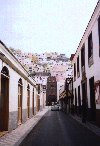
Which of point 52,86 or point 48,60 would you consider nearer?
point 52,86

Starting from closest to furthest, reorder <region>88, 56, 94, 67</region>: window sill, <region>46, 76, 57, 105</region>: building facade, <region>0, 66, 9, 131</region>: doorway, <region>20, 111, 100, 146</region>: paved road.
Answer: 1. <region>20, 111, 100, 146</region>: paved road
2. <region>0, 66, 9, 131</region>: doorway
3. <region>88, 56, 94, 67</region>: window sill
4. <region>46, 76, 57, 105</region>: building facade

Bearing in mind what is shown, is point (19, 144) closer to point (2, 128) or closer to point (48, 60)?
point (2, 128)

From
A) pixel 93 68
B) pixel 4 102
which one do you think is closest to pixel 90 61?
pixel 93 68

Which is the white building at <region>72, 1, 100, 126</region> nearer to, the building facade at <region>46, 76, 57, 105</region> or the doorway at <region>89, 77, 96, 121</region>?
the doorway at <region>89, 77, 96, 121</region>

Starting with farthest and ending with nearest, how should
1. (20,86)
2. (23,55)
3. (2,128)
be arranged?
(23,55) → (20,86) → (2,128)

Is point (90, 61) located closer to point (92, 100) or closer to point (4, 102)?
point (92, 100)

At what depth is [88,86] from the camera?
2061 cm

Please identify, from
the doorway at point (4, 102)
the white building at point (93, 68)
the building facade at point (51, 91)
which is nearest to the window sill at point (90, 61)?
the white building at point (93, 68)

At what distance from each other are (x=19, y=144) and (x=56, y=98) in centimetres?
8471

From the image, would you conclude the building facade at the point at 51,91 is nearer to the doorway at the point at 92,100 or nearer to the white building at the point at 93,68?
the white building at the point at 93,68

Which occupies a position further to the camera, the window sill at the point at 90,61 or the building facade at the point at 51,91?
the building facade at the point at 51,91

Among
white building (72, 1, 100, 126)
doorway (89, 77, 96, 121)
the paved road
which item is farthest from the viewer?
doorway (89, 77, 96, 121)

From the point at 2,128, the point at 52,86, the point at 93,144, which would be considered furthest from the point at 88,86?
the point at 52,86

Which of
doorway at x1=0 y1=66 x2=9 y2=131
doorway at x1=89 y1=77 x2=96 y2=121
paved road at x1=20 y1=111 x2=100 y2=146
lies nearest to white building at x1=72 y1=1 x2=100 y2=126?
doorway at x1=89 y1=77 x2=96 y2=121
